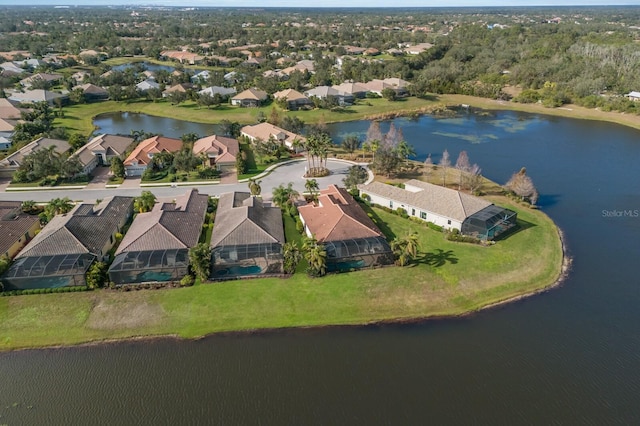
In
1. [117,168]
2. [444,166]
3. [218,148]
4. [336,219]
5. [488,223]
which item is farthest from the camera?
[218,148]

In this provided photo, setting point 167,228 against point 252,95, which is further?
point 252,95

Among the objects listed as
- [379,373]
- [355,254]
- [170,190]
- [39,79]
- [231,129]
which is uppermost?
[39,79]

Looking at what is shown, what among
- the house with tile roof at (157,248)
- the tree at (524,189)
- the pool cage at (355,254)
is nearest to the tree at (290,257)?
the pool cage at (355,254)

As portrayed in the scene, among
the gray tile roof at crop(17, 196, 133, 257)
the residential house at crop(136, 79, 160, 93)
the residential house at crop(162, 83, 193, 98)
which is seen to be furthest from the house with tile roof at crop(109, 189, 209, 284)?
the residential house at crop(136, 79, 160, 93)

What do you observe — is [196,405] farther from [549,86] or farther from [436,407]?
[549,86]

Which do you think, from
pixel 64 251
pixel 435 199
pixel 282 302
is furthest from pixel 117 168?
pixel 435 199

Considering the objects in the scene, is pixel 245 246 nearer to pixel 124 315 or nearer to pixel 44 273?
pixel 124 315

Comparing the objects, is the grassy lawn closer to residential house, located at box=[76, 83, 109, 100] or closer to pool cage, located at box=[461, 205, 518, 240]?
pool cage, located at box=[461, 205, 518, 240]
